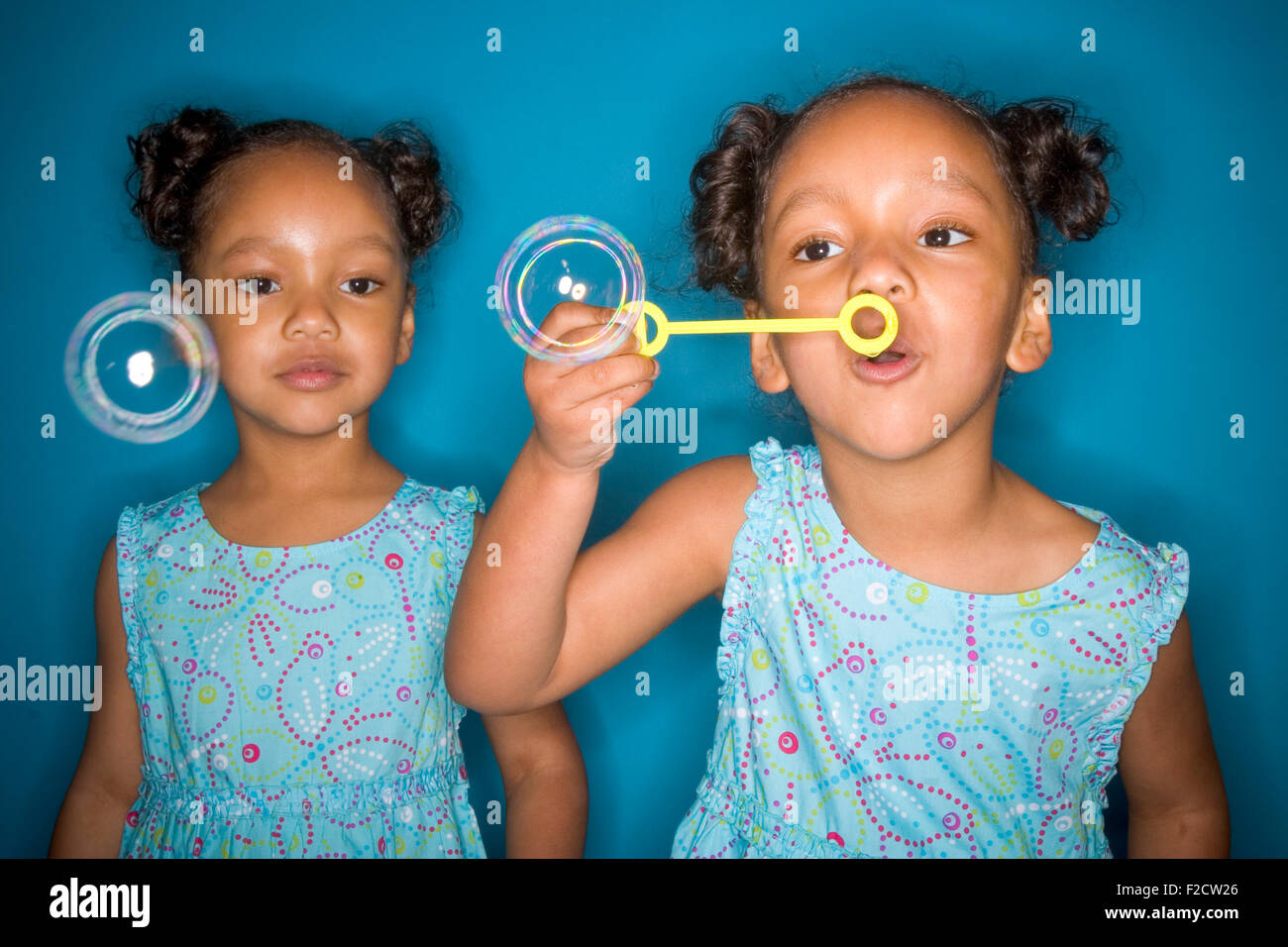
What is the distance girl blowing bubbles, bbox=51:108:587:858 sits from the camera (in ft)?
3.93

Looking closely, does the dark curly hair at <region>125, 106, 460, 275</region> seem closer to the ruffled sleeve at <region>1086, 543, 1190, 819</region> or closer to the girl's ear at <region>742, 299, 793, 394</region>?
the girl's ear at <region>742, 299, 793, 394</region>

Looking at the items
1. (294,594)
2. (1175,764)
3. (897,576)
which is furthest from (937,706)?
(294,594)

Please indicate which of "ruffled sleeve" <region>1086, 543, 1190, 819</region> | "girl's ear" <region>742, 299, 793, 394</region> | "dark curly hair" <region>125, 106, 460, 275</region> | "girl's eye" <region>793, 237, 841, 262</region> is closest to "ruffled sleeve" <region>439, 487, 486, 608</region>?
"dark curly hair" <region>125, 106, 460, 275</region>

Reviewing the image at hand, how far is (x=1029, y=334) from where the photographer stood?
1140mm

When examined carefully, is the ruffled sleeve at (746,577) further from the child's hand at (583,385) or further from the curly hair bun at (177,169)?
the curly hair bun at (177,169)

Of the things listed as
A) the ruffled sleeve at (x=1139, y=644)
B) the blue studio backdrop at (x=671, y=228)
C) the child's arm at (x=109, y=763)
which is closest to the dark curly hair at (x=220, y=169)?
the blue studio backdrop at (x=671, y=228)

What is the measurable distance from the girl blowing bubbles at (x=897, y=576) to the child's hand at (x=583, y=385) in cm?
6

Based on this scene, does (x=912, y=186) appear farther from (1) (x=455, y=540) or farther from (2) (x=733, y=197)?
(1) (x=455, y=540)

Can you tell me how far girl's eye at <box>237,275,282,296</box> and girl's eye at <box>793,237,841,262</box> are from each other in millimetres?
547

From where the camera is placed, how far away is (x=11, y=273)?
155 centimetres

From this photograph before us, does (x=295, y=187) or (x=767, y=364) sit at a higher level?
(x=295, y=187)

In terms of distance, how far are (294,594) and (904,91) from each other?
0.83 metres

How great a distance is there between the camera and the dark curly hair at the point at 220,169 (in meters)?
A: 1.26
